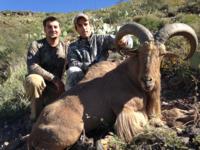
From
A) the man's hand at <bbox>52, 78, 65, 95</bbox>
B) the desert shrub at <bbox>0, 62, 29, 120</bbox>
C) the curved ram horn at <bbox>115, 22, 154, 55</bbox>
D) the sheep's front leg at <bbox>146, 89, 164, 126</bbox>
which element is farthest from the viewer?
the desert shrub at <bbox>0, 62, 29, 120</bbox>

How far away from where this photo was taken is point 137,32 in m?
8.79

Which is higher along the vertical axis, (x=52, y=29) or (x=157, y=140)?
(x=52, y=29)

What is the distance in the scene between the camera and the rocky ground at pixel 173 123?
26.7 feet

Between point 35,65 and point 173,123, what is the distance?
286 centimetres

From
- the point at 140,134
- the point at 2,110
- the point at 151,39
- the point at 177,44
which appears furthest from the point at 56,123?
the point at 177,44

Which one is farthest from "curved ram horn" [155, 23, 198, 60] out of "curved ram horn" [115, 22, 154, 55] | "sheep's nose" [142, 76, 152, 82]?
"sheep's nose" [142, 76, 152, 82]

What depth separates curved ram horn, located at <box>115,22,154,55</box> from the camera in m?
8.61

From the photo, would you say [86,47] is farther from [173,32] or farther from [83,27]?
[173,32]

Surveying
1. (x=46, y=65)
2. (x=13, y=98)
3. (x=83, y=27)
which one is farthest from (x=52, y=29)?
(x=13, y=98)

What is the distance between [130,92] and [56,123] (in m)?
1.15

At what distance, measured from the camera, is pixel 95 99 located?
8.91m

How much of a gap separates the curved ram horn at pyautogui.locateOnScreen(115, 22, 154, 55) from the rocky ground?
1.20m

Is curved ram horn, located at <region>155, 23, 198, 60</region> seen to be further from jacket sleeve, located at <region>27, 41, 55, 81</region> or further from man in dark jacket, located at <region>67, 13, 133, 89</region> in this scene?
jacket sleeve, located at <region>27, 41, 55, 81</region>

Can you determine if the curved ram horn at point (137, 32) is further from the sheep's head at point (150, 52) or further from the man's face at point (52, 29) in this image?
the man's face at point (52, 29)
